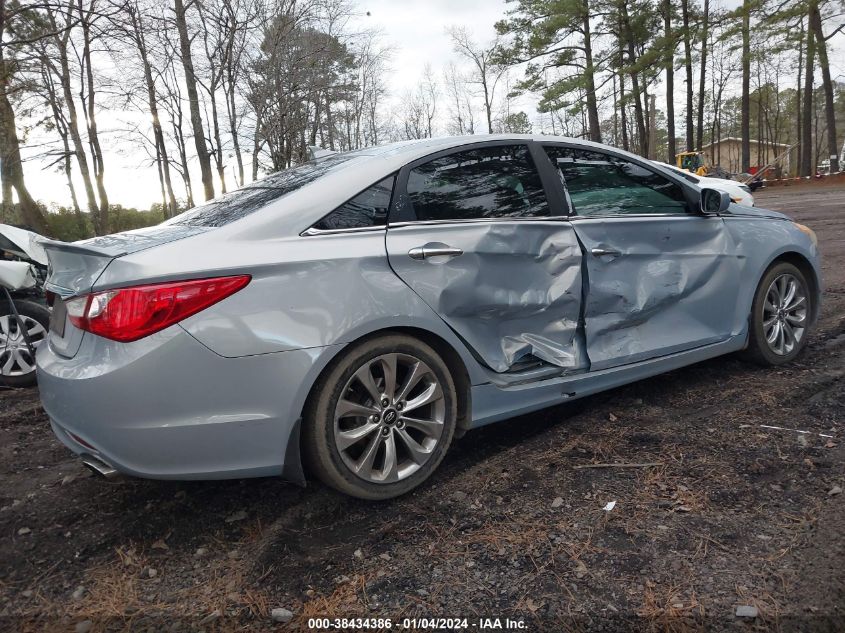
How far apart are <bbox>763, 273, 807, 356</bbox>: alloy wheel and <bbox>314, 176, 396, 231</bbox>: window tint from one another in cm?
274

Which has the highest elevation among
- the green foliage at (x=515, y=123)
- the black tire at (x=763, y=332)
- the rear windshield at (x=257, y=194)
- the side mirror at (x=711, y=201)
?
the green foliage at (x=515, y=123)

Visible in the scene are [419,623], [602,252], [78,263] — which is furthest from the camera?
[602,252]

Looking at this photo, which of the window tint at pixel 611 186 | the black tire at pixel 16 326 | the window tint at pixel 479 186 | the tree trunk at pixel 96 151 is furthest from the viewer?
the tree trunk at pixel 96 151

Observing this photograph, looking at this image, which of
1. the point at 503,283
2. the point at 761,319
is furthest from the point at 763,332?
the point at 503,283

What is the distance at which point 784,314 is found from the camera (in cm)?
407

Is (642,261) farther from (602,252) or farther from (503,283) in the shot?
(503,283)

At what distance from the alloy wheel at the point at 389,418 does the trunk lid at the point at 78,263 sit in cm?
91

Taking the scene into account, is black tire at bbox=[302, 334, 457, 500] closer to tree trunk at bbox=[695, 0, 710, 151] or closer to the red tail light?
the red tail light

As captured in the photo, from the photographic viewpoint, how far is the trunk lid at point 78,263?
228cm

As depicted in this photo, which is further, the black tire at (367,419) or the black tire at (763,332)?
the black tire at (763,332)

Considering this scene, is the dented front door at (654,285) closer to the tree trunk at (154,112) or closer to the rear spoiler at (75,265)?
the rear spoiler at (75,265)

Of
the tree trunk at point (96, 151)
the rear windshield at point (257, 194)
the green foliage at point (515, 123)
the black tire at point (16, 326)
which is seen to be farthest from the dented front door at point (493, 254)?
the green foliage at point (515, 123)

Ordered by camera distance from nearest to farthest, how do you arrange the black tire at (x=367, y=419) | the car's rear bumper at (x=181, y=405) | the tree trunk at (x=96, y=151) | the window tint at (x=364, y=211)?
the car's rear bumper at (x=181, y=405), the black tire at (x=367, y=419), the window tint at (x=364, y=211), the tree trunk at (x=96, y=151)

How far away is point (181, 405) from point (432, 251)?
1.19 metres
